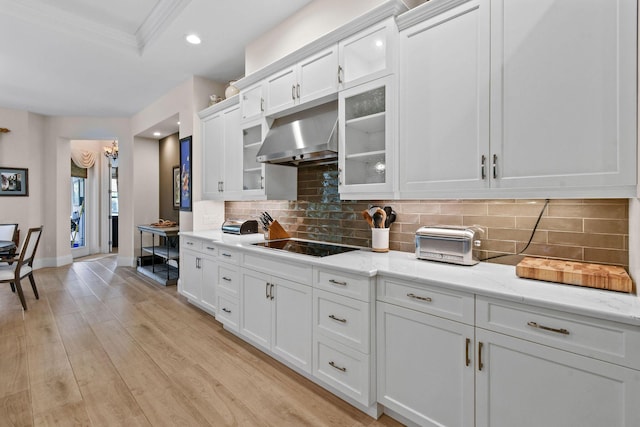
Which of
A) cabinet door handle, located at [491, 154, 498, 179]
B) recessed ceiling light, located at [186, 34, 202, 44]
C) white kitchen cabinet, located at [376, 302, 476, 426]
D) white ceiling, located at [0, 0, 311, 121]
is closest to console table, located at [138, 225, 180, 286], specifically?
white ceiling, located at [0, 0, 311, 121]

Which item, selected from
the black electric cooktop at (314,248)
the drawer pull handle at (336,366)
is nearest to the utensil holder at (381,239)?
the black electric cooktop at (314,248)

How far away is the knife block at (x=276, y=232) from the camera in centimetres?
328

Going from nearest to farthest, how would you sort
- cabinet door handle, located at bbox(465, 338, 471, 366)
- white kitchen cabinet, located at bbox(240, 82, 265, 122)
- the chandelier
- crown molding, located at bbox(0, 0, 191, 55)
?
cabinet door handle, located at bbox(465, 338, 471, 366) → crown molding, located at bbox(0, 0, 191, 55) → white kitchen cabinet, located at bbox(240, 82, 265, 122) → the chandelier

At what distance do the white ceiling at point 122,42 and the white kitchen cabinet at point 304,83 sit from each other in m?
0.64

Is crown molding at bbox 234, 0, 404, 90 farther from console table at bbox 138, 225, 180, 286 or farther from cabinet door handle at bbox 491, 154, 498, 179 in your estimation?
console table at bbox 138, 225, 180, 286

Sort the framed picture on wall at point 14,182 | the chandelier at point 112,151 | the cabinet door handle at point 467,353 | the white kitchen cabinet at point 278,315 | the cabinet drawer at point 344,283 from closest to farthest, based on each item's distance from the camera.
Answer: the cabinet door handle at point 467,353, the cabinet drawer at point 344,283, the white kitchen cabinet at point 278,315, the framed picture on wall at point 14,182, the chandelier at point 112,151

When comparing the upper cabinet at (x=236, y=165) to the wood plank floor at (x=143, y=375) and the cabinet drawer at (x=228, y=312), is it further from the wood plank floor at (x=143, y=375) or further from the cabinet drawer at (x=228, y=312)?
the wood plank floor at (x=143, y=375)

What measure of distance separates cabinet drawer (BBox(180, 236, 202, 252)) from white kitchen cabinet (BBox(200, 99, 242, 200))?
0.58m

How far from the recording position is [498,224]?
2.00 metres

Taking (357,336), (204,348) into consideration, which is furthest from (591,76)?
(204,348)

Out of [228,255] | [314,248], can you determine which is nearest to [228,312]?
[228,255]

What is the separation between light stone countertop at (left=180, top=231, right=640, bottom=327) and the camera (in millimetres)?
1231

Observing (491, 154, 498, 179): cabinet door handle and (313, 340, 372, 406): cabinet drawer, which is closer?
(491, 154, 498, 179): cabinet door handle

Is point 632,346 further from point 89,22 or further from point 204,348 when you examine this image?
point 89,22
